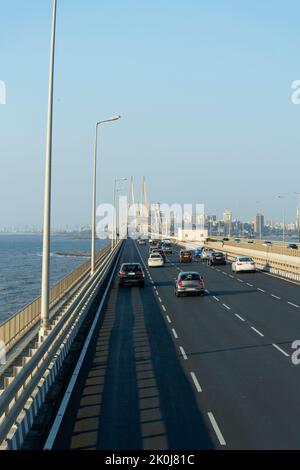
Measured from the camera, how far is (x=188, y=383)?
1381cm

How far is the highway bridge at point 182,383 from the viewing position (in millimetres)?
10039

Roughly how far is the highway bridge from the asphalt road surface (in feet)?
0.07

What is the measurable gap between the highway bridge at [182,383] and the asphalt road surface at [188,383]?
21 mm

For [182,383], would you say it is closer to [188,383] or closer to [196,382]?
[188,383]

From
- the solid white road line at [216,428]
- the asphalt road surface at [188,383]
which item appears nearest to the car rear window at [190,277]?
the asphalt road surface at [188,383]

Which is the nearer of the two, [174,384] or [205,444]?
[205,444]

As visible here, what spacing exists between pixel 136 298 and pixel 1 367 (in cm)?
2046

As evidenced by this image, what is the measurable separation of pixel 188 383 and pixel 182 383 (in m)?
0.13

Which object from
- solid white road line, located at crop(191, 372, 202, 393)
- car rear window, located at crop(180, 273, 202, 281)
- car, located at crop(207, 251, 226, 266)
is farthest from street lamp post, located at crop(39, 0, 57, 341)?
car, located at crop(207, 251, 226, 266)

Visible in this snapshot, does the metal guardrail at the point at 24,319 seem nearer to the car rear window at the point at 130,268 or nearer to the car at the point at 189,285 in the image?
the car at the point at 189,285

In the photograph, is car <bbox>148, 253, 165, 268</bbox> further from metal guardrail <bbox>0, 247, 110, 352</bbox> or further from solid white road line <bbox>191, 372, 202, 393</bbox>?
solid white road line <bbox>191, 372, 202, 393</bbox>
